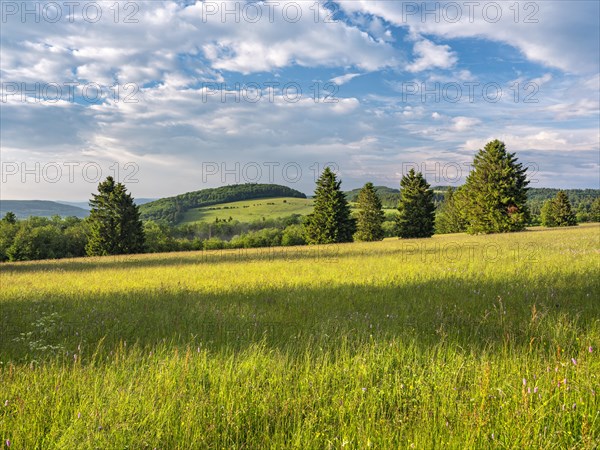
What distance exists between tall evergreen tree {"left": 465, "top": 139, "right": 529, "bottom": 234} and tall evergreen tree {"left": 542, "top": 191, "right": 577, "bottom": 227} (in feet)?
148

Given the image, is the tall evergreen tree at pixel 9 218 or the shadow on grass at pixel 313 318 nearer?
the shadow on grass at pixel 313 318

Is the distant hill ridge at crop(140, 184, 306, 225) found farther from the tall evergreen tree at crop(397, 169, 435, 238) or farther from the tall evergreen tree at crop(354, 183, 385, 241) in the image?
the tall evergreen tree at crop(397, 169, 435, 238)

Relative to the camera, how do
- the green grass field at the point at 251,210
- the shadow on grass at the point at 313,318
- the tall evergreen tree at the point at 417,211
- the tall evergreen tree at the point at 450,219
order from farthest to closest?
the green grass field at the point at 251,210
the tall evergreen tree at the point at 450,219
the tall evergreen tree at the point at 417,211
the shadow on grass at the point at 313,318

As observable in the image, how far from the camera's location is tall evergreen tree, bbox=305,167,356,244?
189ft

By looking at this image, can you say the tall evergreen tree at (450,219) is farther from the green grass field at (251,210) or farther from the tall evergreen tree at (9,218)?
the tall evergreen tree at (9,218)

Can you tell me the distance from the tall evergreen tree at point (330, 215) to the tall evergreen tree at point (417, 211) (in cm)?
915

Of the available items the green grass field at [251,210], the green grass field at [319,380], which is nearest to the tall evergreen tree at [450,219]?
the green grass field at [251,210]

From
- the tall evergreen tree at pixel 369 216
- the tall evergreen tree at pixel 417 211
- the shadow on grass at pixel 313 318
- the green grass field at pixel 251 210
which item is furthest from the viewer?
the green grass field at pixel 251 210

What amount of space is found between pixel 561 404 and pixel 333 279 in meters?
7.28

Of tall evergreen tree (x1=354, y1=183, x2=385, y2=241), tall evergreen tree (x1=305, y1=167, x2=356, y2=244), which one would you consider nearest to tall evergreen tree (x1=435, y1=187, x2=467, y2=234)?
tall evergreen tree (x1=354, y1=183, x2=385, y2=241)

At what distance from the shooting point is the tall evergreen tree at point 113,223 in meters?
53.0

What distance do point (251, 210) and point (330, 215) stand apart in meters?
80.4

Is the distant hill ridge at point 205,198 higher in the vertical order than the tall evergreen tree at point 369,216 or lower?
higher

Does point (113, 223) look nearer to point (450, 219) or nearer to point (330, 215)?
point (330, 215)
